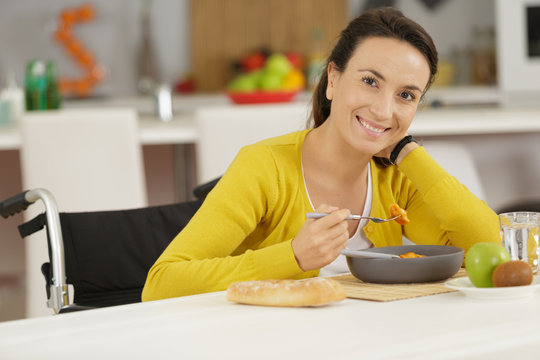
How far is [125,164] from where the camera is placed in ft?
8.93

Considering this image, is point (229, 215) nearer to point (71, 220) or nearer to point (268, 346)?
point (71, 220)

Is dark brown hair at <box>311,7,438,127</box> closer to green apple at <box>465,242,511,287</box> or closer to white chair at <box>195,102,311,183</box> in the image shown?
green apple at <box>465,242,511,287</box>

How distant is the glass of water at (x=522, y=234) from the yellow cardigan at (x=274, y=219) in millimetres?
227

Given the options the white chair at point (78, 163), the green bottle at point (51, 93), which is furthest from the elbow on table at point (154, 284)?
the green bottle at point (51, 93)

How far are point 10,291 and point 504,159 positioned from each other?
6.63 ft

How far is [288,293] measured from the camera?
117 centimetres

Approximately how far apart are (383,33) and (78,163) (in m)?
1.39

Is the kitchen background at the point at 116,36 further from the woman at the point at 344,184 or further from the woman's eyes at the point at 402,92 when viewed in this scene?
the woman's eyes at the point at 402,92

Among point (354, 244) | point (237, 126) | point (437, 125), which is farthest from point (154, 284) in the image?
point (437, 125)

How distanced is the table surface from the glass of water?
22 centimetres

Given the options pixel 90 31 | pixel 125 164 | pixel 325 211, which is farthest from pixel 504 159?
pixel 90 31

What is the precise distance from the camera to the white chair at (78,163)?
104 inches

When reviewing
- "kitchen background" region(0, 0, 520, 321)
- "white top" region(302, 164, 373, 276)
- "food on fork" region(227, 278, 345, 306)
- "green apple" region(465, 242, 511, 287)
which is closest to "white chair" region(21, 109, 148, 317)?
"white top" region(302, 164, 373, 276)

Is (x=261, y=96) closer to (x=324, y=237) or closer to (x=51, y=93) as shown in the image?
(x=51, y=93)
